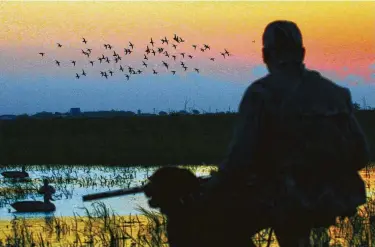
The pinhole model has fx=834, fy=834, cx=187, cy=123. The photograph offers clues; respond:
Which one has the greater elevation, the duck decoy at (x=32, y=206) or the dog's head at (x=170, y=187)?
the dog's head at (x=170, y=187)

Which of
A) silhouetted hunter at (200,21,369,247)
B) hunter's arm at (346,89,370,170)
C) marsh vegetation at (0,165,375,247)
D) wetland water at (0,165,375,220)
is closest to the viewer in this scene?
silhouetted hunter at (200,21,369,247)

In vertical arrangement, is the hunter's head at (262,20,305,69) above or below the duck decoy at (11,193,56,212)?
above

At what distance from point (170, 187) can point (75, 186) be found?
1925 cm

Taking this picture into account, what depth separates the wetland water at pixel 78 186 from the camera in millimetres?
19234

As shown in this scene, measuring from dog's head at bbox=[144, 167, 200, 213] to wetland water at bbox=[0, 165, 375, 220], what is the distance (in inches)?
452

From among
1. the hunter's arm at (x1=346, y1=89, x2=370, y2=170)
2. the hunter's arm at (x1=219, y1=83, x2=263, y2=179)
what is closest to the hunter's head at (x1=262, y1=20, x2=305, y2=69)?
the hunter's arm at (x1=219, y1=83, x2=263, y2=179)

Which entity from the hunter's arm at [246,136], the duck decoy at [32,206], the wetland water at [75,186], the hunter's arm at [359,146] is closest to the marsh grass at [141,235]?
the wetland water at [75,186]

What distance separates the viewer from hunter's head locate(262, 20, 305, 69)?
209 inches

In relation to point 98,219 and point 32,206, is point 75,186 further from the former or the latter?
point 98,219

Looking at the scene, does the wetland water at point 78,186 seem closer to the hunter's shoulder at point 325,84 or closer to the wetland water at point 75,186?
the wetland water at point 75,186

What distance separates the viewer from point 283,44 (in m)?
5.36

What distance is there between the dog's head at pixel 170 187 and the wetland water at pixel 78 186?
1149 centimetres

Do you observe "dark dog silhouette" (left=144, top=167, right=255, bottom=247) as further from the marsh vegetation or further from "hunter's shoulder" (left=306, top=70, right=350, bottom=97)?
"hunter's shoulder" (left=306, top=70, right=350, bottom=97)

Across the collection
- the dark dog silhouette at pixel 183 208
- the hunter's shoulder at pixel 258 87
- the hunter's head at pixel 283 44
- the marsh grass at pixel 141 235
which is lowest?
the marsh grass at pixel 141 235
